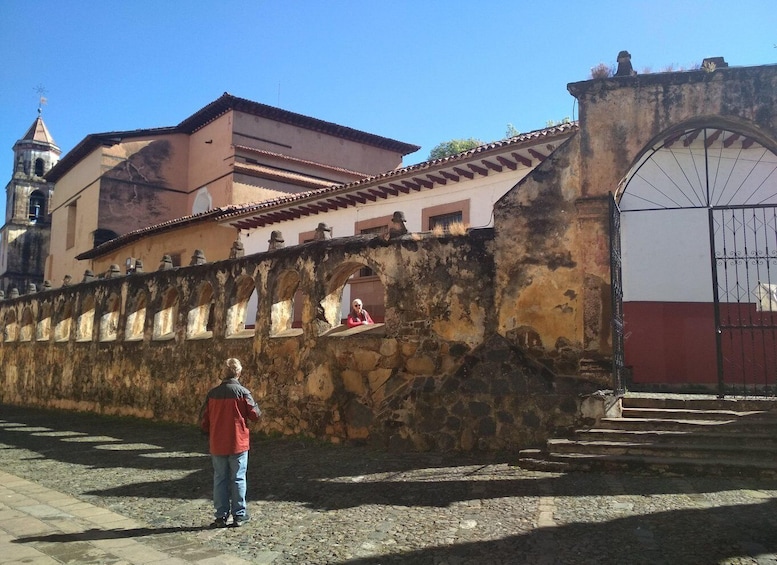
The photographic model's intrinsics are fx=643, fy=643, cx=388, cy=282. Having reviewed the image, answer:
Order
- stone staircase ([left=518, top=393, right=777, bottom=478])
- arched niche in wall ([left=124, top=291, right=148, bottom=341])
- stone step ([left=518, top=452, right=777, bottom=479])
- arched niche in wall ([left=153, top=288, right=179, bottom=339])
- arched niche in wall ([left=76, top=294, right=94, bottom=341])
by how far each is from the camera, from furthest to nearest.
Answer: arched niche in wall ([left=76, top=294, right=94, bottom=341]) < arched niche in wall ([left=124, top=291, right=148, bottom=341]) < arched niche in wall ([left=153, top=288, right=179, bottom=339]) < stone staircase ([left=518, top=393, right=777, bottom=478]) < stone step ([left=518, top=452, right=777, bottom=479])

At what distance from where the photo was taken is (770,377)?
436 inches

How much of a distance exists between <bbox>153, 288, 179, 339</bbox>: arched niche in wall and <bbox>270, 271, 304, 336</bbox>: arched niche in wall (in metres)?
3.60

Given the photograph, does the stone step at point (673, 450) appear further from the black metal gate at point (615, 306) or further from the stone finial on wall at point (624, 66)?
the stone finial on wall at point (624, 66)

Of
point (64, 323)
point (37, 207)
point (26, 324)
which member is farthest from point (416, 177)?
point (37, 207)

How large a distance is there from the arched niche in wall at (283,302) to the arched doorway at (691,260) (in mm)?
5819

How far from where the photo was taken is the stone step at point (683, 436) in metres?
6.79

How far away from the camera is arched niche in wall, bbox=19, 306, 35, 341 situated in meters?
20.4

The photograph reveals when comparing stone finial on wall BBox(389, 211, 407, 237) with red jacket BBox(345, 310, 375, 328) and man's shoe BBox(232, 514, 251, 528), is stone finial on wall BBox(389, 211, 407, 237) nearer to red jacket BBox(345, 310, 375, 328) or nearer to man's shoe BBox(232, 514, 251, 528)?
red jacket BBox(345, 310, 375, 328)

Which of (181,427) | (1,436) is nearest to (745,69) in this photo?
(181,427)

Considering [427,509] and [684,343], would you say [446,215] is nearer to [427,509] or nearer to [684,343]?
[684,343]

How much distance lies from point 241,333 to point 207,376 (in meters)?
1.06

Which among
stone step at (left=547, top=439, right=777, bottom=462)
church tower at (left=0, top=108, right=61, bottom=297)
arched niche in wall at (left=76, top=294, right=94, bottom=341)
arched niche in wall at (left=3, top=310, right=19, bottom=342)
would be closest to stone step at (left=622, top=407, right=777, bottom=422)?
stone step at (left=547, top=439, right=777, bottom=462)

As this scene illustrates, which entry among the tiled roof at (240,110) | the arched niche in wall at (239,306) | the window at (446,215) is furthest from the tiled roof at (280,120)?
the arched niche in wall at (239,306)

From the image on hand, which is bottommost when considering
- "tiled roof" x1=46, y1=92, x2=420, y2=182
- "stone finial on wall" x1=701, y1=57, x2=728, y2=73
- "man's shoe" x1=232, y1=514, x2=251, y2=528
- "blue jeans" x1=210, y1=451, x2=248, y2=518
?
"man's shoe" x1=232, y1=514, x2=251, y2=528
